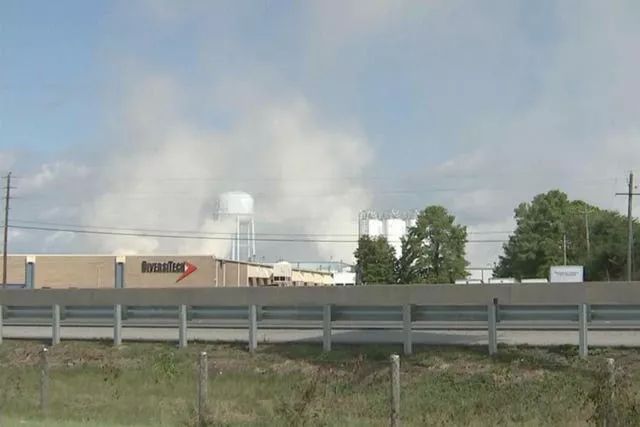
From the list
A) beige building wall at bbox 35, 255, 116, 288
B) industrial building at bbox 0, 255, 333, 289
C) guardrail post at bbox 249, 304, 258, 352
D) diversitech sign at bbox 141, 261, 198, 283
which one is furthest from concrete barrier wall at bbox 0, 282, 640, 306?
beige building wall at bbox 35, 255, 116, 288

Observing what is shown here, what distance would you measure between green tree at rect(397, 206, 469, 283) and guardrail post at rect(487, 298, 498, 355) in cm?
8718

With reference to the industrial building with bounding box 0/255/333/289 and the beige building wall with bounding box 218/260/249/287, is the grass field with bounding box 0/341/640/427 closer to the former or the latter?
the industrial building with bounding box 0/255/333/289

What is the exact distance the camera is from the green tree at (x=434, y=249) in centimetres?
10269

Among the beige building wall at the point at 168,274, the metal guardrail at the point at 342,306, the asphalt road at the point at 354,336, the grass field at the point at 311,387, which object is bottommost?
the grass field at the point at 311,387

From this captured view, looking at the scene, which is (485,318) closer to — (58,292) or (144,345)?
(144,345)

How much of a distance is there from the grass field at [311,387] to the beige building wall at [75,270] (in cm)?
6888

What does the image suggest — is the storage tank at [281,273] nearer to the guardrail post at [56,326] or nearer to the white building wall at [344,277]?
the white building wall at [344,277]

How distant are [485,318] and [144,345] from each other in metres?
7.28

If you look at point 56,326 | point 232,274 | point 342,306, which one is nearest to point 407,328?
point 342,306

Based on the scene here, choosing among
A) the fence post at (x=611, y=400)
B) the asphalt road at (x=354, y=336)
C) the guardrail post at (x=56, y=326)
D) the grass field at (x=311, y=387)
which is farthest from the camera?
the guardrail post at (x=56, y=326)

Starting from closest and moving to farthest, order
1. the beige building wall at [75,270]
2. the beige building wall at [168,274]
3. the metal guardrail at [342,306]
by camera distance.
Answer: the metal guardrail at [342,306] < the beige building wall at [168,274] < the beige building wall at [75,270]

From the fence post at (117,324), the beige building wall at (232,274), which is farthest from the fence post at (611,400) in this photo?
the beige building wall at (232,274)

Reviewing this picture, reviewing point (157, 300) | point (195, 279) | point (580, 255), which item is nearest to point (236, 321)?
point (157, 300)

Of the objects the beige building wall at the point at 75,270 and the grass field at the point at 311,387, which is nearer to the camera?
the grass field at the point at 311,387
